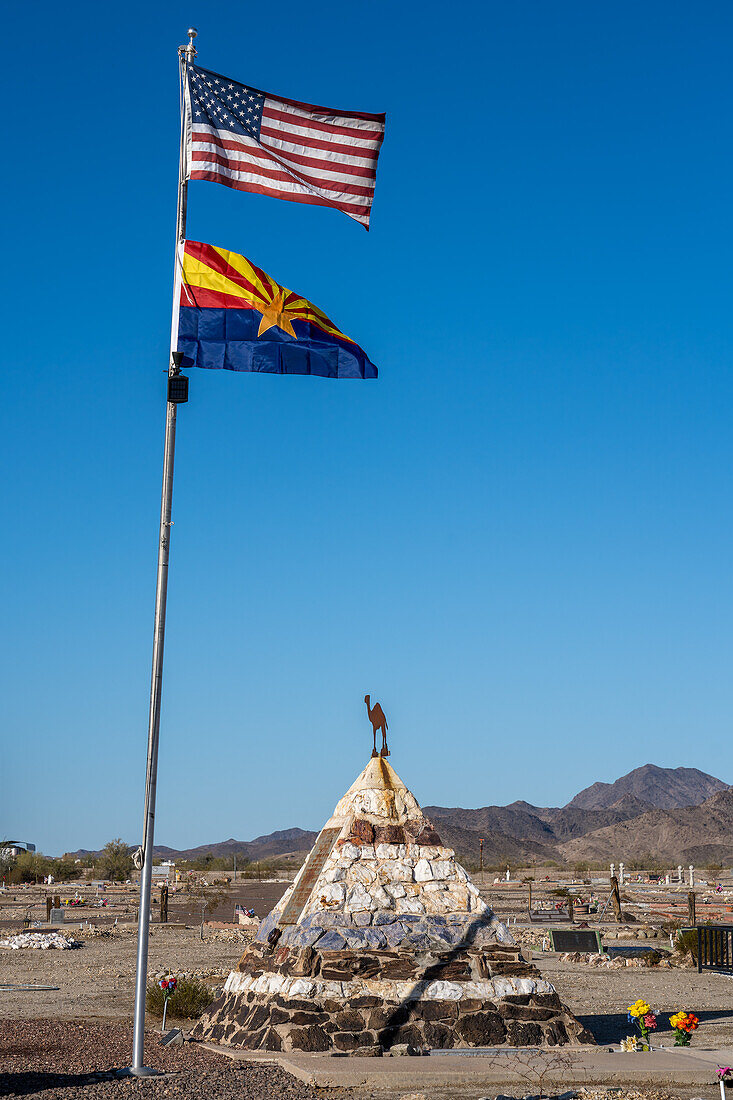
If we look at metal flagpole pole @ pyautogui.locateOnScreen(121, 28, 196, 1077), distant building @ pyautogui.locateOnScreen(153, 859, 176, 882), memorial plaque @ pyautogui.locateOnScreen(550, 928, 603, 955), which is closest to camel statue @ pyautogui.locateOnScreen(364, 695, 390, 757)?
metal flagpole pole @ pyautogui.locateOnScreen(121, 28, 196, 1077)

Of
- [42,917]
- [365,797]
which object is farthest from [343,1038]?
[42,917]

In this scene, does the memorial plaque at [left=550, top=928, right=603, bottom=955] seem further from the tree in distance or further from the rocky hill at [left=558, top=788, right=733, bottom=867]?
the rocky hill at [left=558, top=788, right=733, bottom=867]

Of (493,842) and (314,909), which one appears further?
(493,842)

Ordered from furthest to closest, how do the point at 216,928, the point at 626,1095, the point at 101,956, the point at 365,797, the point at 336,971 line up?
1. the point at 216,928
2. the point at 101,956
3. the point at 365,797
4. the point at 336,971
5. the point at 626,1095

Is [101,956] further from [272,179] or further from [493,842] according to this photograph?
[493,842]

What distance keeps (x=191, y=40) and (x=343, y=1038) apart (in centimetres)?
1089

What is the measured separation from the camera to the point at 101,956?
27.1 meters

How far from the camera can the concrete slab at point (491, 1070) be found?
10.5 m

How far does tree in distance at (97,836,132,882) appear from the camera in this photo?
7425 cm

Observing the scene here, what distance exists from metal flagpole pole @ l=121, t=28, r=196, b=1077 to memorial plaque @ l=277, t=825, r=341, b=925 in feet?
6.53

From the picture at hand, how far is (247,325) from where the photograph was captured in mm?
12203

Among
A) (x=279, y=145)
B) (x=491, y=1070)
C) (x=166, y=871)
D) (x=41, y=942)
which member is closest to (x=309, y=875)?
(x=491, y=1070)

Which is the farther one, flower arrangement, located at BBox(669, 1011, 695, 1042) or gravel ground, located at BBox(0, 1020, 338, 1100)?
flower arrangement, located at BBox(669, 1011, 695, 1042)

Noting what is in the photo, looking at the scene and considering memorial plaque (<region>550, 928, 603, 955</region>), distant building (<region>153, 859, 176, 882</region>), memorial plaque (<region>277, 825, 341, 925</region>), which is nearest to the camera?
memorial plaque (<region>277, 825, 341, 925</region>)
